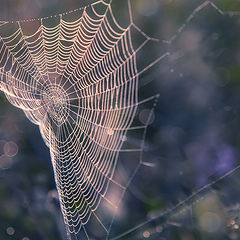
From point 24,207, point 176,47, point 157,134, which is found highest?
point 176,47

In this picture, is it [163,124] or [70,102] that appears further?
[163,124]

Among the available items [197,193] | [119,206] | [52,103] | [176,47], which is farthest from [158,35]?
[197,193]

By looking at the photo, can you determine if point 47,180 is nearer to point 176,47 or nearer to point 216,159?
point 216,159

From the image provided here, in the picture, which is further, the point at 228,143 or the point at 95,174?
the point at 228,143

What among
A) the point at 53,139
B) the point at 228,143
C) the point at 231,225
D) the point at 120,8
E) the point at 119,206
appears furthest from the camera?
the point at 120,8

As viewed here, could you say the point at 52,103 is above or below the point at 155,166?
above

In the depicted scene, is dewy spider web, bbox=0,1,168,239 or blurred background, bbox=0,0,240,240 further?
blurred background, bbox=0,0,240,240

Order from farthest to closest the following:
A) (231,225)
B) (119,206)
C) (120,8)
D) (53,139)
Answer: (120,8)
(119,206)
(53,139)
(231,225)

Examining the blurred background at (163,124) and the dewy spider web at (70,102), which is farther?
the blurred background at (163,124)
